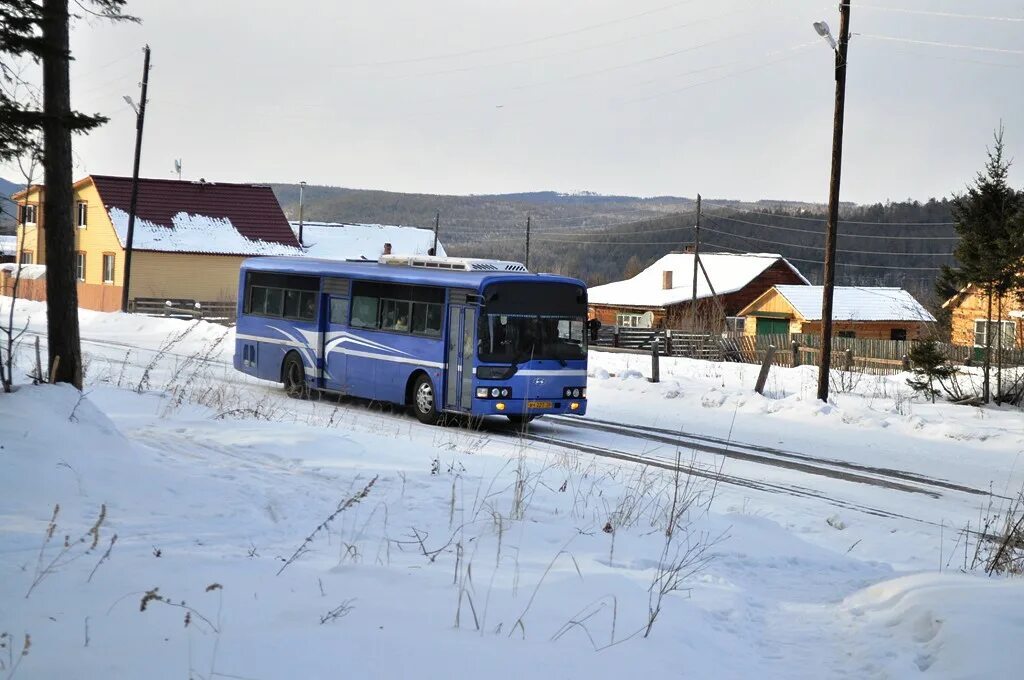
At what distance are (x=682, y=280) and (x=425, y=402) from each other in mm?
63026

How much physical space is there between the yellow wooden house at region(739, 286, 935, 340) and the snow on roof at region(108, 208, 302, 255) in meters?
30.6

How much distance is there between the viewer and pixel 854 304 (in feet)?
227

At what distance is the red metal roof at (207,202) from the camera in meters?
60.1

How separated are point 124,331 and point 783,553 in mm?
38075

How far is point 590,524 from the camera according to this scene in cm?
898

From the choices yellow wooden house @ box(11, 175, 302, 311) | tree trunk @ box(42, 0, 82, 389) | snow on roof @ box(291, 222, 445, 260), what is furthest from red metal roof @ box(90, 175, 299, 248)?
tree trunk @ box(42, 0, 82, 389)

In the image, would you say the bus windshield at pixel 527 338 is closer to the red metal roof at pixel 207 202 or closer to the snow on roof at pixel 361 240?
the red metal roof at pixel 207 202

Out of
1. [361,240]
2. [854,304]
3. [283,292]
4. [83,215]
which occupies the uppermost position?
[361,240]

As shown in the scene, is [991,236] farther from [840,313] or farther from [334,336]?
[840,313]

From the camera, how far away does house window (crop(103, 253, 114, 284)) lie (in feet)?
195

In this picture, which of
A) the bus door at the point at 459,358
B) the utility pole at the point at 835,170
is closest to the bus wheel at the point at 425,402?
the bus door at the point at 459,358

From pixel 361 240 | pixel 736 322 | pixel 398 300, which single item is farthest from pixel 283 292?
pixel 361 240

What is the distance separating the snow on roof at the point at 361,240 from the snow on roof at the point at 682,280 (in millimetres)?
13701

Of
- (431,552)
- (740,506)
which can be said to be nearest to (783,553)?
A: (740,506)
